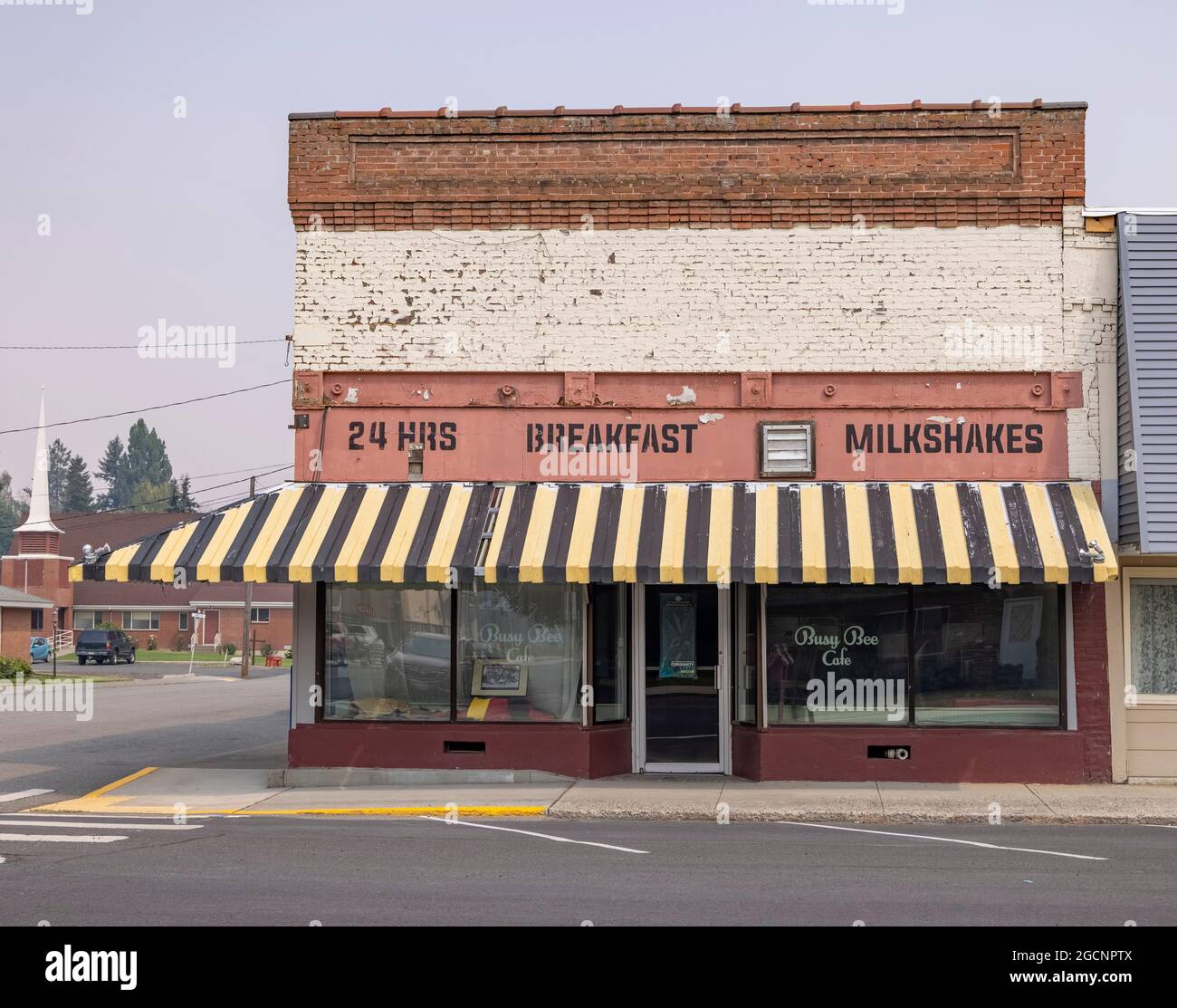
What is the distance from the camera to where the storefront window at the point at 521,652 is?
1641cm

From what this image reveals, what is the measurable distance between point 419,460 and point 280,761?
5.37 meters

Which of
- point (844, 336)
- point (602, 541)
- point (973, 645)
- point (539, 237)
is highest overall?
point (539, 237)

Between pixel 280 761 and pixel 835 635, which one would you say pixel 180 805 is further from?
pixel 835 635

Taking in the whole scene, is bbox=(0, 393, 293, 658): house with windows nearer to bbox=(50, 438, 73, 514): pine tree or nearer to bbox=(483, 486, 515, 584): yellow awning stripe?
bbox=(483, 486, 515, 584): yellow awning stripe

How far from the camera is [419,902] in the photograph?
9445 millimetres

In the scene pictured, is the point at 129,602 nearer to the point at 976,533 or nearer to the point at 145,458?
the point at 976,533

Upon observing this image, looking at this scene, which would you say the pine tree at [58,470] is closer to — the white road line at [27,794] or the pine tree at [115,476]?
the pine tree at [115,476]

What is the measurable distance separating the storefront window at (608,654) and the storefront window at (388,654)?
6.14ft

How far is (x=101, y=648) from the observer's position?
63750 mm

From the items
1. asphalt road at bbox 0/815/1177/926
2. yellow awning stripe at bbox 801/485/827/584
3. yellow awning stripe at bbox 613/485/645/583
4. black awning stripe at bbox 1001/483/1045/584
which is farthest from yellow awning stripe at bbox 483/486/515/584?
black awning stripe at bbox 1001/483/1045/584

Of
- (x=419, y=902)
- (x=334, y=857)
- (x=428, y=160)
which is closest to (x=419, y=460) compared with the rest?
(x=428, y=160)

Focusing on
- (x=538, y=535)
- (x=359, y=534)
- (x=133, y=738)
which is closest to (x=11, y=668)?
(x=133, y=738)

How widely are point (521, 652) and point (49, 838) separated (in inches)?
235

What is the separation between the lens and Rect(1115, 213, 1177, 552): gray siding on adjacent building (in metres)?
15.1
